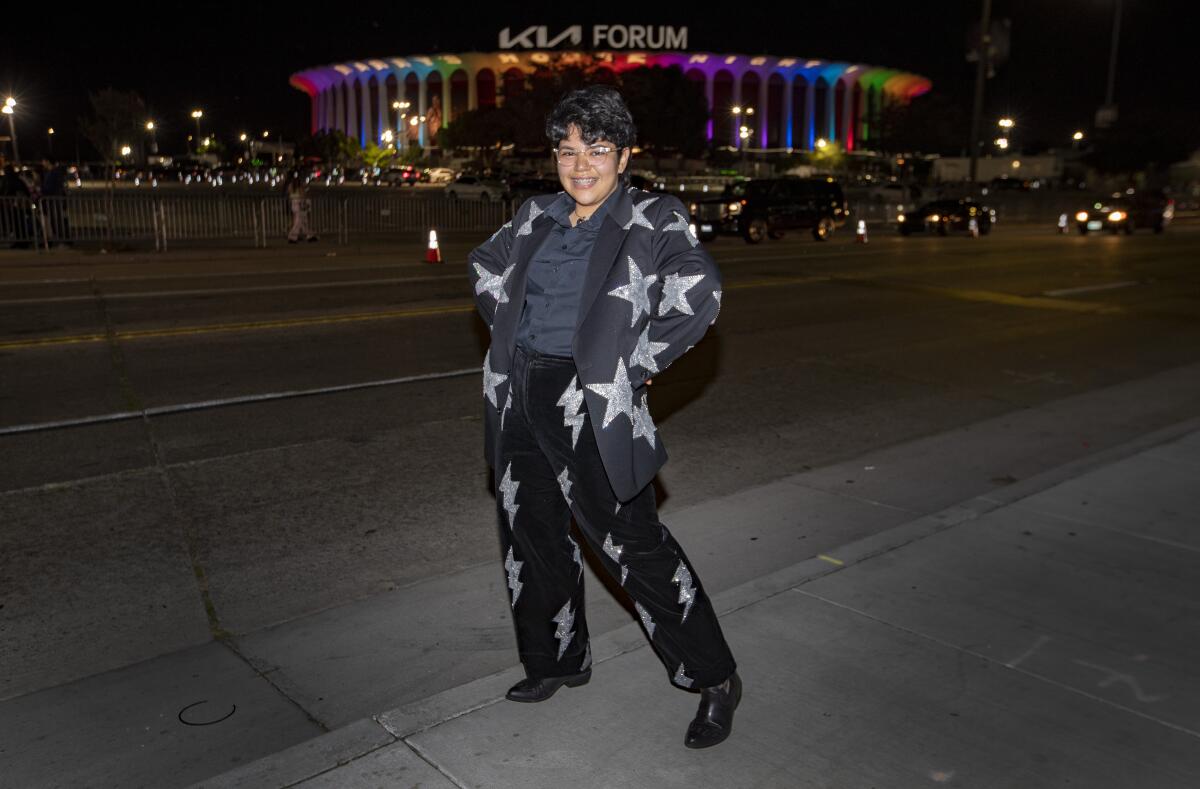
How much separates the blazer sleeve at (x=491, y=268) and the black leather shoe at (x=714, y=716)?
141cm

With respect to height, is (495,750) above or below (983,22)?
below

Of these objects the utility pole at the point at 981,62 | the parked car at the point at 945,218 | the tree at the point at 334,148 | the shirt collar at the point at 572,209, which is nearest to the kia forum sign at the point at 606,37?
the tree at the point at 334,148

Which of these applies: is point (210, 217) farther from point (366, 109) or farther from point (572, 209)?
point (366, 109)

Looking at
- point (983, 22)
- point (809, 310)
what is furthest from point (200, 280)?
point (983, 22)

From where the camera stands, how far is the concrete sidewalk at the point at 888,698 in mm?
3316

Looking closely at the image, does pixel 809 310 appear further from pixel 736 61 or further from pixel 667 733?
pixel 736 61

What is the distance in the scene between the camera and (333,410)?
28.2ft

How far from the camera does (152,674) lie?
13.6ft

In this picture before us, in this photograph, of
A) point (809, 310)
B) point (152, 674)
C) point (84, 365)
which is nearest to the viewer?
point (152, 674)

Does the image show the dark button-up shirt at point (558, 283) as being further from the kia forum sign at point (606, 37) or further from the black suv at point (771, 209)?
the kia forum sign at point (606, 37)

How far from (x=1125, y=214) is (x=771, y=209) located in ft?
47.6

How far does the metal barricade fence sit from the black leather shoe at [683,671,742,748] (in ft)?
73.3

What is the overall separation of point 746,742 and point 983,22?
40.7m

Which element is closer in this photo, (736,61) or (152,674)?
(152,674)
